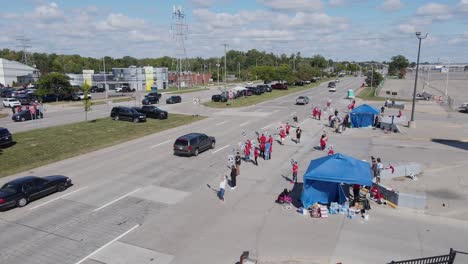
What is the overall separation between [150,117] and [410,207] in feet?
109

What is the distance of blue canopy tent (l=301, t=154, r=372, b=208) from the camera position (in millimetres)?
16375

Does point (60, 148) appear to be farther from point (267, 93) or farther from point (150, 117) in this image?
point (267, 93)

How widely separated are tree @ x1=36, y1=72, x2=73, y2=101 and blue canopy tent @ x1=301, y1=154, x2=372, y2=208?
55777mm

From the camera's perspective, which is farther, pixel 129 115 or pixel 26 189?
pixel 129 115

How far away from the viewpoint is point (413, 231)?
14.2 m

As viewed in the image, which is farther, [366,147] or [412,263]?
[366,147]

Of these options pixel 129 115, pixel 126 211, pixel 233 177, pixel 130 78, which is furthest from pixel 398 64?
pixel 126 211

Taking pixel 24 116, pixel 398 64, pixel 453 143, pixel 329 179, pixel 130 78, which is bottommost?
pixel 453 143

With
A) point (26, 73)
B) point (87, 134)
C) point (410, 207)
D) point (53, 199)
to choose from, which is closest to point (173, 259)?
point (53, 199)

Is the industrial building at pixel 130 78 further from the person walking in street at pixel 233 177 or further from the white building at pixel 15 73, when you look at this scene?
the person walking in street at pixel 233 177

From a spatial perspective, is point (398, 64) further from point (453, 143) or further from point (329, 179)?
point (329, 179)

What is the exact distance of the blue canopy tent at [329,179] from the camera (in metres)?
16.4

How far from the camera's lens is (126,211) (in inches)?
647

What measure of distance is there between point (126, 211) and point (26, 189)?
5.15 m
